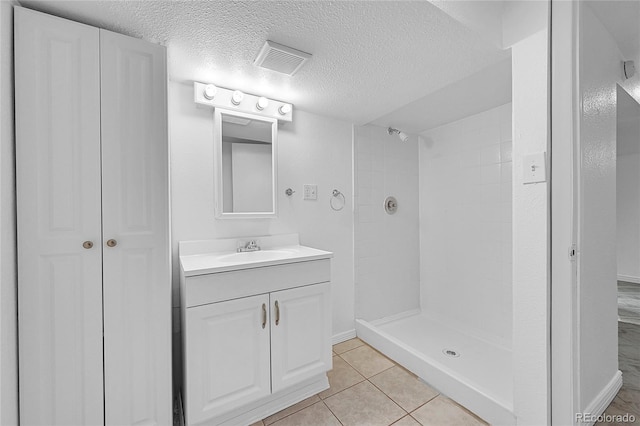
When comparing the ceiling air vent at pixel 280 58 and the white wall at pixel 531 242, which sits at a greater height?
the ceiling air vent at pixel 280 58

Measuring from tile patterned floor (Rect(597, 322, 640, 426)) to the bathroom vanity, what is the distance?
5.28 ft

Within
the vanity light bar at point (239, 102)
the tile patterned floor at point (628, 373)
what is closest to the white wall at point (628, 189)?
the tile patterned floor at point (628, 373)

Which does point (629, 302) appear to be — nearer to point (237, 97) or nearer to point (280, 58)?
point (280, 58)

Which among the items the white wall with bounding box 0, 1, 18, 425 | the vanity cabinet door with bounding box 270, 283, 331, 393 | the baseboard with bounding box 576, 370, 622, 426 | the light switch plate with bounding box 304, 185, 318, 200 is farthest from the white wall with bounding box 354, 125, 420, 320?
the white wall with bounding box 0, 1, 18, 425

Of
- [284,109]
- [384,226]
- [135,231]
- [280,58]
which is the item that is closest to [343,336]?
[384,226]

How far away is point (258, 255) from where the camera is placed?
5.98 ft

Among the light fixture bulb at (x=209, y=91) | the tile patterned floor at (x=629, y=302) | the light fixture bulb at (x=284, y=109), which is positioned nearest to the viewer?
the light fixture bulb at (x=209, y=91)

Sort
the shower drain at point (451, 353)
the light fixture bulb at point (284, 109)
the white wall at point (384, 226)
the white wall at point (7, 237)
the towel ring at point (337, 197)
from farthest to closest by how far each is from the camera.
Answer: the white wall at point (384, 226) < the towel ring at point (337, 197) < the shower drain at point (451, 353) < the light fixture bulb at point (284, 109) < the white wall at point (7, 237)

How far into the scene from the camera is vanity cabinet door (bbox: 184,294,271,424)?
1253mm

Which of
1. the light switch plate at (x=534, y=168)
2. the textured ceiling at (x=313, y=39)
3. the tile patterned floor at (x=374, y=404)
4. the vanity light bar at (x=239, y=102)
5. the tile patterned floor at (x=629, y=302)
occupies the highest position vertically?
the textured ceiling at (x=313, y=39)

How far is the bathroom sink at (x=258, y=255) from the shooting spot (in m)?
1.71

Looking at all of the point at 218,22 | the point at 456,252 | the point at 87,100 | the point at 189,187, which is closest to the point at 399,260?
the point at 456,252

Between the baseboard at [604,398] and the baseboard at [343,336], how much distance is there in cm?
152

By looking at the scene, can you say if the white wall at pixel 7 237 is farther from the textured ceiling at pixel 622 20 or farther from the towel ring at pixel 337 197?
the textured ceiling at pixel 622 20
